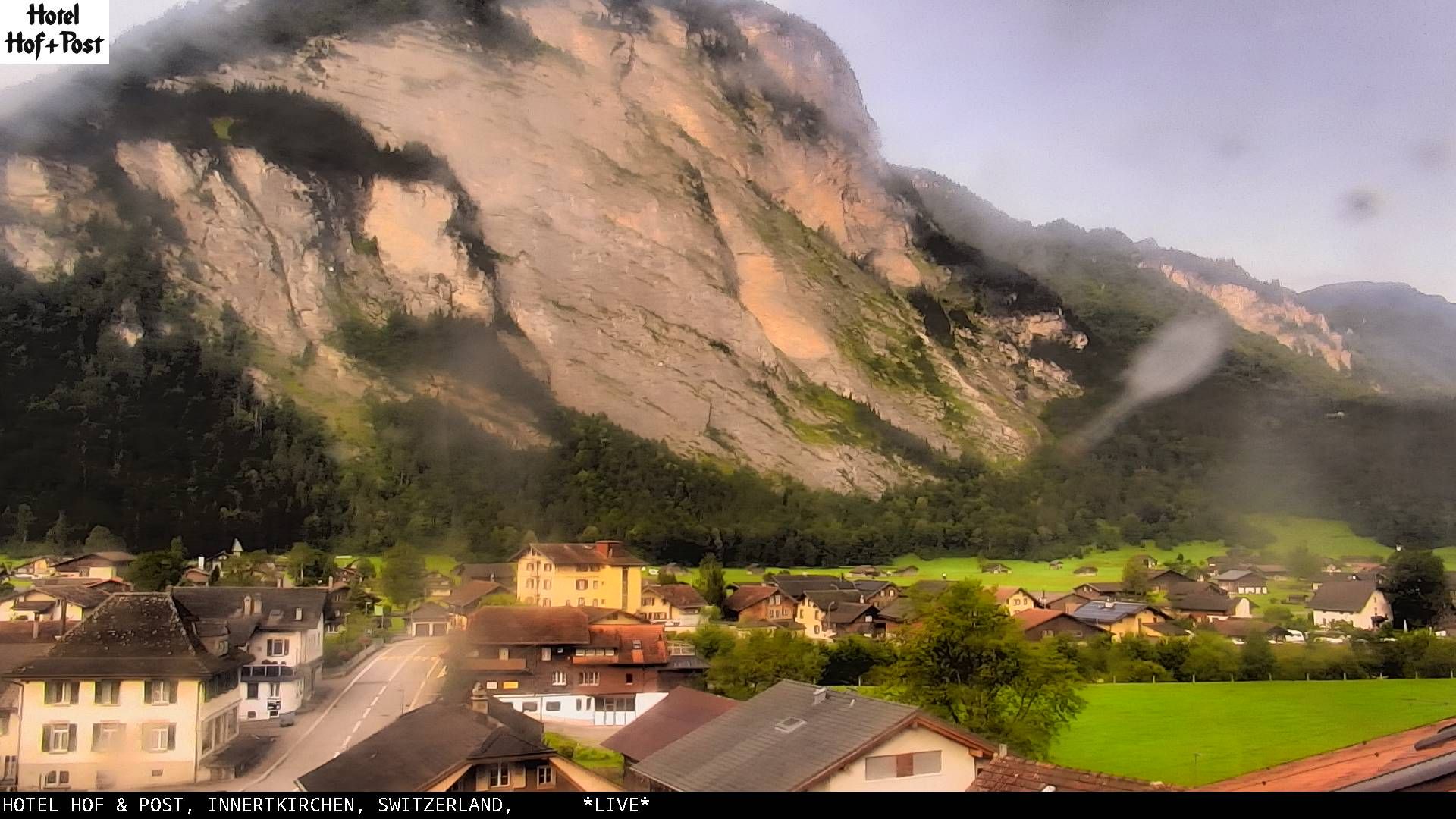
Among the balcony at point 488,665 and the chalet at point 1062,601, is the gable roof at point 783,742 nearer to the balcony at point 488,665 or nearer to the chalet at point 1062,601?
the balcony at point 488,665

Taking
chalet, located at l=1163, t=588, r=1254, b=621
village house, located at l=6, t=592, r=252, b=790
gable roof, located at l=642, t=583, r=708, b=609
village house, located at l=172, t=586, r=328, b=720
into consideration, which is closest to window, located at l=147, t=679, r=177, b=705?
village house, located at l=6, t=592, r=252, b=790

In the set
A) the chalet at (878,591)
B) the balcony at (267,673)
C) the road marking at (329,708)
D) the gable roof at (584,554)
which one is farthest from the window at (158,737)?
the chalet at (878,591)

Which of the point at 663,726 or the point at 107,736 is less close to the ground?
the point at 107,736

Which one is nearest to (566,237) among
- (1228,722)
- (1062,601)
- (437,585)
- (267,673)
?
(1062,601)

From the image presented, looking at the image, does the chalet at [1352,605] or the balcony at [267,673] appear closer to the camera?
the balcony at [267,673]

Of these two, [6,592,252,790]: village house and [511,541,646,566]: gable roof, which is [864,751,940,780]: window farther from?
[511,541,646,566]: gable roof

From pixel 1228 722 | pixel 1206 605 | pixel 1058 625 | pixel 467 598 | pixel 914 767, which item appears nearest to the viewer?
pixel 914 767

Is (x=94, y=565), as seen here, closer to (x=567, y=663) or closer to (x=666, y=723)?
(x=567, y=663)
